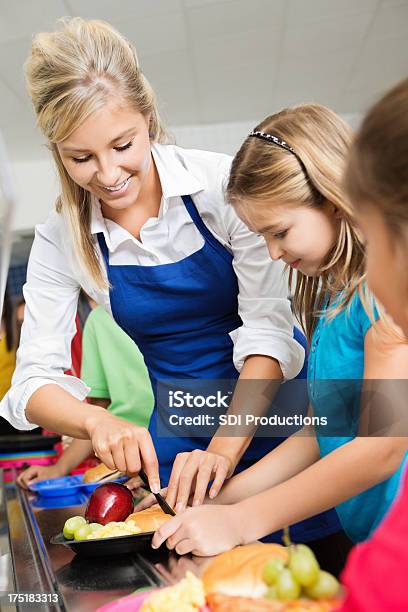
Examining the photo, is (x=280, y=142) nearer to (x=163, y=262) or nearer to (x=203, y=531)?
(x=163, y=262)

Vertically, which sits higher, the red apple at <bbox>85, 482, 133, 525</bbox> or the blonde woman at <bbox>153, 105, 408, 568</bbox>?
the blonde woman at <bbox>153, 105, 408, 568</bbox>

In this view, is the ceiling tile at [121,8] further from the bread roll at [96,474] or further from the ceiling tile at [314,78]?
the bread roll at [96,474]

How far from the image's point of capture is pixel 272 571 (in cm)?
76

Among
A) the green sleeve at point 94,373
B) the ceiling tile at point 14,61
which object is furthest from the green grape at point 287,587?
the ceiling tile at point 14,61

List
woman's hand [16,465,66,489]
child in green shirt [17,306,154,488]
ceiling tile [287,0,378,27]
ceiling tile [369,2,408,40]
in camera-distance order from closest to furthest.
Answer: woman's hand [16,465,66,489], child in green shirt [17,306,154,488], ceiling tile [287,0,378,27], ceiling tile [369,2,408,40]

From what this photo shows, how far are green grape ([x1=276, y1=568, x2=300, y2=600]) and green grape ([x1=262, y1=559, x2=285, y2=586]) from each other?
0.01 metres

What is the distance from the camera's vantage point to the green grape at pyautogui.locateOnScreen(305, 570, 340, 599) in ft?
2.38

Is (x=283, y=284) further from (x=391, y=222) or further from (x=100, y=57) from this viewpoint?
(x=391, y=222)

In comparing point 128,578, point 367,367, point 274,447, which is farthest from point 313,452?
point 128,578

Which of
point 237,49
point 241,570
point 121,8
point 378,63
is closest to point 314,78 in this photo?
point 378,63

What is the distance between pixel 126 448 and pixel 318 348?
0.38 meters

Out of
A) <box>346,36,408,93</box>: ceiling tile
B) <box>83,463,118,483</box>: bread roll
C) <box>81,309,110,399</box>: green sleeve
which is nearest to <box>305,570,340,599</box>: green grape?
<box>83,463,118,483</box>: bread roll

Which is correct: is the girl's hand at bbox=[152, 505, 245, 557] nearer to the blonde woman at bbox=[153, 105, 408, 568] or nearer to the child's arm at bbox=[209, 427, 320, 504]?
the blonde woman at bbox=[153, 105, 408, 568]

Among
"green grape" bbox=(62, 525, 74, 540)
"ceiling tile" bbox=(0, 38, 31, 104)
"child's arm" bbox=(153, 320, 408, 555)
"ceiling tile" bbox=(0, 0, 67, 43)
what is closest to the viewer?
"child's arm" bbox=(153, 320, 408, 555)
